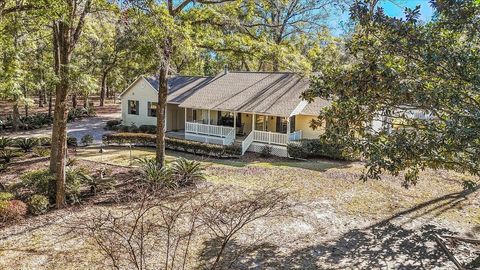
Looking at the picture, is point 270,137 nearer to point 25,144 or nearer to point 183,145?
point 183,145

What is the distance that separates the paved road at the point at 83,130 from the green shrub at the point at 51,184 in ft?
40.7

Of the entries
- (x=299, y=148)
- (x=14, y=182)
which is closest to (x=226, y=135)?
→ (x=299, y=148)

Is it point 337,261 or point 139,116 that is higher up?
point 139,116

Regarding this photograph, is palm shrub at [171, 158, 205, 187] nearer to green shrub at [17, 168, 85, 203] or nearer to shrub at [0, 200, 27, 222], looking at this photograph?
green shrub at [17, 168, 85, 203]

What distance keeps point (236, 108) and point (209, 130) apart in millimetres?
2664

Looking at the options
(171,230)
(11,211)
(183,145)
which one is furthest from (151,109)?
(171,230)

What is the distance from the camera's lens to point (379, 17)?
699 cm

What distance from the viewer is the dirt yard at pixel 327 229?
8159 mm

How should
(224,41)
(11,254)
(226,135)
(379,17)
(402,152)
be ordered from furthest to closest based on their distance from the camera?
(226,135) < (224,41) < (11,254) < (379,17) < (402,152)

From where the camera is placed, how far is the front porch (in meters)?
22.4

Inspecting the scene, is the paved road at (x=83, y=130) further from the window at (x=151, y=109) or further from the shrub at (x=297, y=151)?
the shrub at (x=297, y=151)

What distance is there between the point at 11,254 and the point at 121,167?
9069mm

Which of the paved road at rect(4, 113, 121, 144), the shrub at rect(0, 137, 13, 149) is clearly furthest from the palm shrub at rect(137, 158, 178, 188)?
the paved road at rect(4, 113, 121, 144)

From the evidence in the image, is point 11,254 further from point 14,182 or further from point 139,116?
point 139,116
